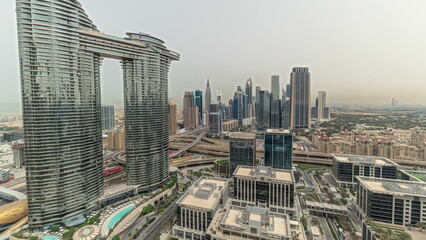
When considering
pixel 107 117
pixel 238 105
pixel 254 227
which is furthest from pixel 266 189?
pixel 238 105

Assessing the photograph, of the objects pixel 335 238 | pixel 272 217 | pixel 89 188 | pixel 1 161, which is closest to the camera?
pixel 272 217

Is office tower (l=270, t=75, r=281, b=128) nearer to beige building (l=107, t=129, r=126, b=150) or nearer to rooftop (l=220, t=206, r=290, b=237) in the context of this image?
beige building (l=107, t=129, r=126, b=150)

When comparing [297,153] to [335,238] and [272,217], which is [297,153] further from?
[272,217]

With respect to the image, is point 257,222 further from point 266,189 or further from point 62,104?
point 62,104

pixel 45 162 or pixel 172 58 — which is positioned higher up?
pixel 172 58

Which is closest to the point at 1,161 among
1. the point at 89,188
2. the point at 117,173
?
the point at 117,173

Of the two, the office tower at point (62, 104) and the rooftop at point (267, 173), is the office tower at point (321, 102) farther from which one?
the office tower at point (62, 104)
